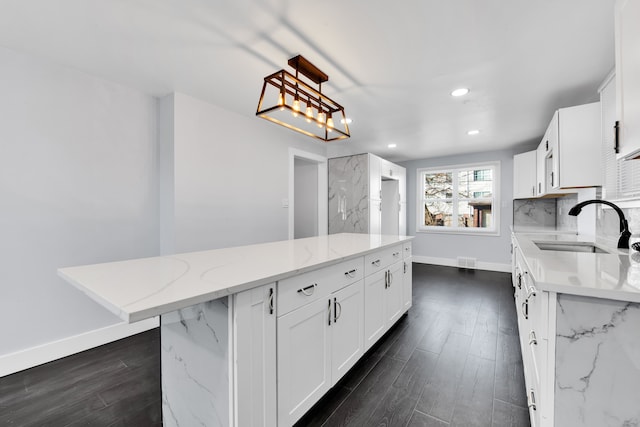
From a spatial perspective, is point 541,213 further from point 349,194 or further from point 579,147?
point 349,194

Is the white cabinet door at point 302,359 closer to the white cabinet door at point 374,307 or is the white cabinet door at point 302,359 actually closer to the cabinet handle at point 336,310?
the cabinet handle at point 336,310

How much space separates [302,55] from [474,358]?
107 inches

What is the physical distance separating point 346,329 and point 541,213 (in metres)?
4.74

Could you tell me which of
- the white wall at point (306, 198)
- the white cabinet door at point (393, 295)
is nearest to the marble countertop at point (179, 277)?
the white cabinet door at point (393, 295)

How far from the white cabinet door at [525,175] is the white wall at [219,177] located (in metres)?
3.65

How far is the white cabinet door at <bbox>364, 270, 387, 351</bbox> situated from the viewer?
80.3 inches

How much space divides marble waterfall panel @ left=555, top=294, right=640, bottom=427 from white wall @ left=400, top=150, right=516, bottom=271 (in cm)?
480

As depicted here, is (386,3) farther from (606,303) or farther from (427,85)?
(606,303)

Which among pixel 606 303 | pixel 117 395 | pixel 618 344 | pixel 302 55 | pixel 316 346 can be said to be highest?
pixel 302 55

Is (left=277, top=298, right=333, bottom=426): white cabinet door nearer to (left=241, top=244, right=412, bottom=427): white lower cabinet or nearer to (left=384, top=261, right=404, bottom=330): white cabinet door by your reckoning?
(left=241, top=244, right=412, bottom=427): white lower cabinet

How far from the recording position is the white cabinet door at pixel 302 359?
127cm

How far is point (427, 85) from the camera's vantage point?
99.8 inches

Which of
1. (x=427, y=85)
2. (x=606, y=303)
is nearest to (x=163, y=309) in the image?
(x=606, y=303)

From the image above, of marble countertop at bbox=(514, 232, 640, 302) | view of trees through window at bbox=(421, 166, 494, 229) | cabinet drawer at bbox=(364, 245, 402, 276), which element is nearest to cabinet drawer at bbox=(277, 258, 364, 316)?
cabinet drawer at bbox=(364, 245, 402, 276)
